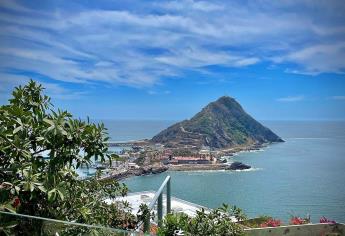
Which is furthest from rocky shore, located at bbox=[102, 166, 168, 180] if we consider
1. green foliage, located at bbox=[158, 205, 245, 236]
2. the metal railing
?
green foliage, located at bbox=[158, 205, 245, 236]

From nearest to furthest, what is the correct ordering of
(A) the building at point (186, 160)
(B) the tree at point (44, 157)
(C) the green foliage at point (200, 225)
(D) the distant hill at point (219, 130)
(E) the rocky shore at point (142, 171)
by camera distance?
(B) the tree at point (44, 157)
(C) the green foliage at point (200, 225)
(E) the rocky shore at point (142, 171)
(A) the building at point (186, 160)
(D) the distant hill at point (219, 130)

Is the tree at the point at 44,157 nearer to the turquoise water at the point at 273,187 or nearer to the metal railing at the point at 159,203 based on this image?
the metal railing at the point at 159,203

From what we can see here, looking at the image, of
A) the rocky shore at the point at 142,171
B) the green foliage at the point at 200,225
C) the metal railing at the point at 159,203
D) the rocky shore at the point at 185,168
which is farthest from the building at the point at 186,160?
the green foliage at the point at 200,225

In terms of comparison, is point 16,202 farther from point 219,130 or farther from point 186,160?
point 219,130

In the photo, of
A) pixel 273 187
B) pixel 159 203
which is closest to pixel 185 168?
pixel 273 187

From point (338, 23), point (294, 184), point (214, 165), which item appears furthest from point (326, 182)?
point (338, 23)

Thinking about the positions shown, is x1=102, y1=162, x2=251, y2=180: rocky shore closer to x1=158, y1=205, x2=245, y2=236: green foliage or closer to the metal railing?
the metal railing
